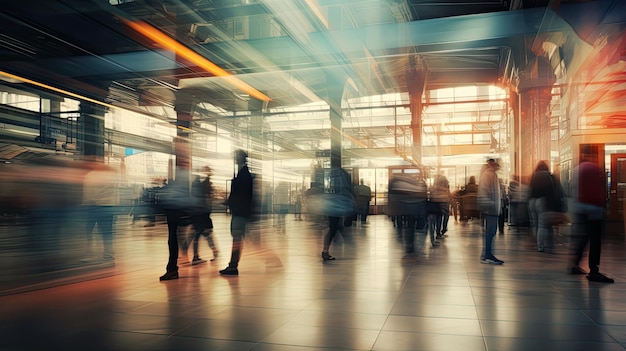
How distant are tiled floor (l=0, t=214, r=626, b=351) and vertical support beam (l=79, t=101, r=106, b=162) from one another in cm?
227

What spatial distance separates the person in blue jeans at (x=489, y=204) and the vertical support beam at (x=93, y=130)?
6179 millimetres

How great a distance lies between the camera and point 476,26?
1045cm

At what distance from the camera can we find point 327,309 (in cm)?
432

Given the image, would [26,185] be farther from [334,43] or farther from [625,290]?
[625,290]

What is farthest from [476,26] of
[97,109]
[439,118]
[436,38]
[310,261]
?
[439,118]

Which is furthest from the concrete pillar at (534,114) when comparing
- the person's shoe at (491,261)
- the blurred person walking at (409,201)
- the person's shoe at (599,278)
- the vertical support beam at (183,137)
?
the vertical support beam at (183,137)

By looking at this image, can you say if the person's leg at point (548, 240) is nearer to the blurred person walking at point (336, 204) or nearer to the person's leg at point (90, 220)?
the blurred person walking at point (336, 204)

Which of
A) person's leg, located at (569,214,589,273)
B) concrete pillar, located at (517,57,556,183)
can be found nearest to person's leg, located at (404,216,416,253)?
person's leg, located at (569,214,589,273)

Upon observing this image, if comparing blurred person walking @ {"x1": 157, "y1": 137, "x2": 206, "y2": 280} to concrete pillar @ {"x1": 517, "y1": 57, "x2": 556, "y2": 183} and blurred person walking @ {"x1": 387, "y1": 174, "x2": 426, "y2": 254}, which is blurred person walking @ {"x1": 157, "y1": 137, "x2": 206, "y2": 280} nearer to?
blurred person walking @ {"x1": 387, "y1": 174, "x2": 426, "y2": 254}

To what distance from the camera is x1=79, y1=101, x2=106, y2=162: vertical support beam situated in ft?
28.1

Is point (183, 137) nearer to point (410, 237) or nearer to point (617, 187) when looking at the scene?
point (410, 237)

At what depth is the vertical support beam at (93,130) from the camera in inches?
337

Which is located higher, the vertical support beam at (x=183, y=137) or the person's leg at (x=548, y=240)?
the vertical support beam at (x=183, y=137)

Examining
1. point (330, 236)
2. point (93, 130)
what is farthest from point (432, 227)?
point (93, 130)
